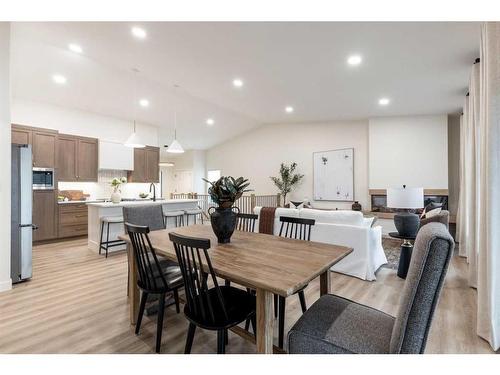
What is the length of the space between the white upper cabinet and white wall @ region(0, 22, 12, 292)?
10.5ft

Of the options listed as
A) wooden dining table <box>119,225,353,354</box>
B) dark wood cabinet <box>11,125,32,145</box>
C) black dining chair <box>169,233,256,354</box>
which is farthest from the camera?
dark wood cabinet <box>11,125,32,145</box>

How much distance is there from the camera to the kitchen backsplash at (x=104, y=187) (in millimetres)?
5884

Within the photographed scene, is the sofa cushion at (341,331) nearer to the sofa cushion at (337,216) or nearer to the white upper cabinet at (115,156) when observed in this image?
the sofa cushion at (337,216)

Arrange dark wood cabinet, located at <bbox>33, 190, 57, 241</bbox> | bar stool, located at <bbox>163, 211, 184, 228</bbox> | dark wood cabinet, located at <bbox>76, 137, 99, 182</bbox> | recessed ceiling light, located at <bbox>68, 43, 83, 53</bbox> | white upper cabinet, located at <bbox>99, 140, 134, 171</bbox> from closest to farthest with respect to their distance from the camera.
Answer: recessed ceiling light, located at <bbox>68, 43, 83, 53</bbox> → dark wood cabinet, located at <bbox>33, 190, 57, 241</bbox> → bar stool, located at <bbox>163, 211, 184, 228</bbox> → dark wood cabinet, located at <bbox>76, 137, 99, 182</bbox> → white upper cabinet, located at <bbox>99, 140, 134, 171</bbox>

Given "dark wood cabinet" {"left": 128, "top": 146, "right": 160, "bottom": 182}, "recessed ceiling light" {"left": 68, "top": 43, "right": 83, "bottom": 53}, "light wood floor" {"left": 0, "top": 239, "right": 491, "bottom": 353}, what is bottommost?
"light wood floor" {"left": 0, "top": 239, "right": 491, "bottom": 353}

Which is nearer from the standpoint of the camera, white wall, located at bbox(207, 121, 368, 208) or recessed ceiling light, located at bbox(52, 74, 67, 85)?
recessed ceiling light, located at bbox(52, 74, 67, 85)

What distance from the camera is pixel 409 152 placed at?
20.1ft

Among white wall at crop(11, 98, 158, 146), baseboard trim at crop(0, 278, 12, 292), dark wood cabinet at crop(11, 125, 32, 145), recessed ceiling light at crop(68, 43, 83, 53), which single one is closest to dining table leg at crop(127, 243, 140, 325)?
baseboard trim at crop(0, 278, 12, 292)

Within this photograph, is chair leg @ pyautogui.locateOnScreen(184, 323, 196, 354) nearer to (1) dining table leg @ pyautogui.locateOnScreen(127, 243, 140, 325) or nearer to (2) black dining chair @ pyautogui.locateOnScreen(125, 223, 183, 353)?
(2) black dining chair @ pyautogui.locateOnScreen(125, 223, 183, 353)

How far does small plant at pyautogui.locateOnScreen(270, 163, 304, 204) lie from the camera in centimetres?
789

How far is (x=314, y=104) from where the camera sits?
229 inches

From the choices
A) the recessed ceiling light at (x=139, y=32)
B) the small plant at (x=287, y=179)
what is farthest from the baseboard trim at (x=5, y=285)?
the small plant at (x=287, y=179)

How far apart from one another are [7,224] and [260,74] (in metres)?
4.06
